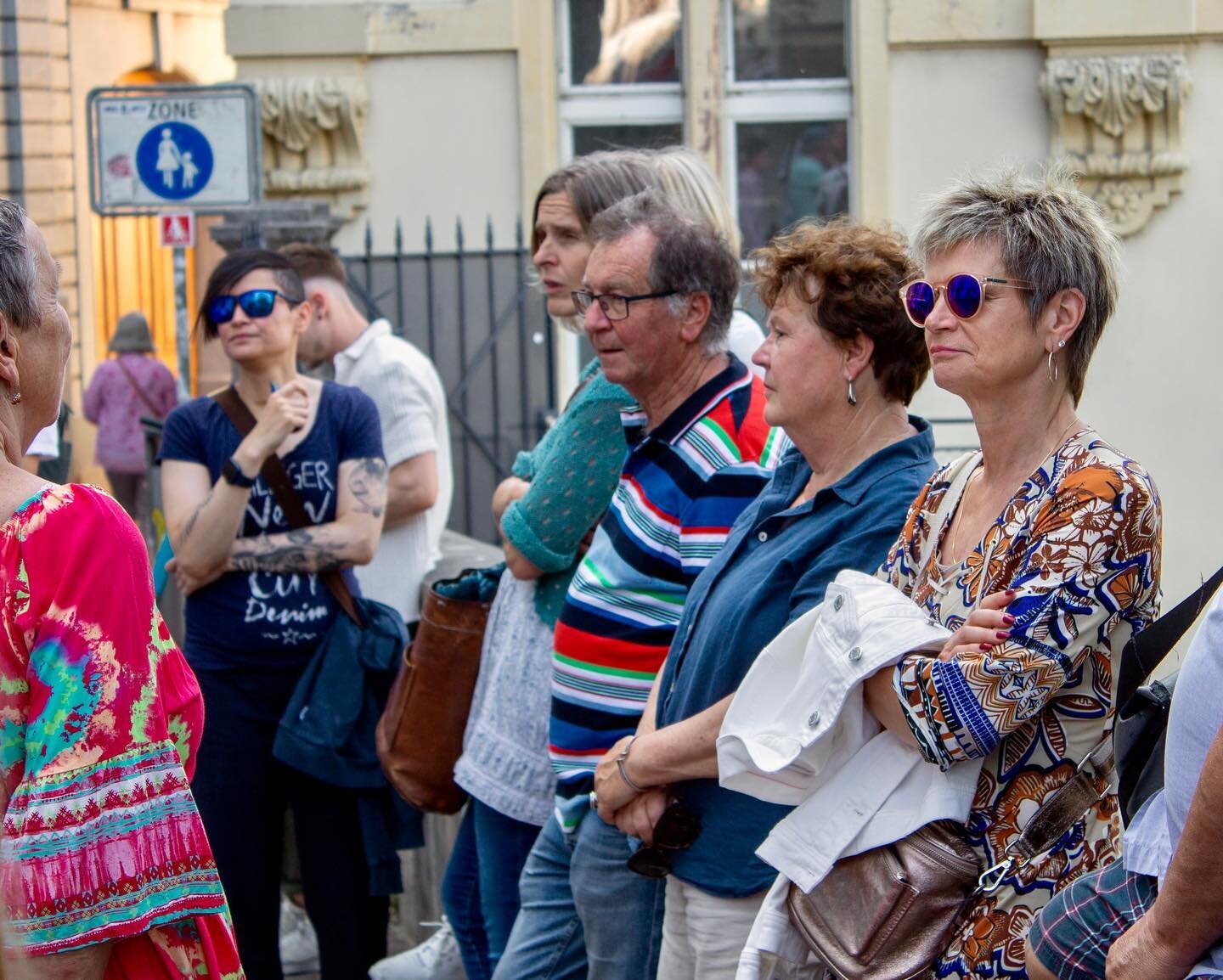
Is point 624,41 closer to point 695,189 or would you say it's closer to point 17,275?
point 695,189

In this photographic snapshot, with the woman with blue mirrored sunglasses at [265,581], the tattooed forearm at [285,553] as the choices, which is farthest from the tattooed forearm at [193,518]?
the tattooed forearm at [285,553]

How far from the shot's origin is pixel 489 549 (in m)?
5.67

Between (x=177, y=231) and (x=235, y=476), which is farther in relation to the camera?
(x=177, y=231)

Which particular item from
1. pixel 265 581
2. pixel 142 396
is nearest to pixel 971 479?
pixel 265 581

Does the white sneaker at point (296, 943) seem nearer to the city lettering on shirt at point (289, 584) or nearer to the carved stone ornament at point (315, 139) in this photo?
the city lettering on shirt at point (289, 584)

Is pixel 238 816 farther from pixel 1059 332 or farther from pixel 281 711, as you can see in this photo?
pixel 1059 332

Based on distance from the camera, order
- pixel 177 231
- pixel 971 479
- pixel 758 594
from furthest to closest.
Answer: pixel 177 231 < pixel 758 594 < pixel 971 479

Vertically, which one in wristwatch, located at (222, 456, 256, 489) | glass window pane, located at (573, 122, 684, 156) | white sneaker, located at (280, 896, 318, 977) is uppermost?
glass window pane, located at (573, 122, 684, 156)

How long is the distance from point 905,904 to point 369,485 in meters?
2.17

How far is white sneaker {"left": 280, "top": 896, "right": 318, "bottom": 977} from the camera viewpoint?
187 inches

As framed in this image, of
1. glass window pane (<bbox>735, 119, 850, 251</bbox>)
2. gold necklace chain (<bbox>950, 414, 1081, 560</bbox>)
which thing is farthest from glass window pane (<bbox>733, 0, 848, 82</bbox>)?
gold necklace chain (<bbox>950, 414, 1081, 560</bbox>)

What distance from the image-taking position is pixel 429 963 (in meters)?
4.30

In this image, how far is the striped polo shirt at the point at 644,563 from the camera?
3.08 metres

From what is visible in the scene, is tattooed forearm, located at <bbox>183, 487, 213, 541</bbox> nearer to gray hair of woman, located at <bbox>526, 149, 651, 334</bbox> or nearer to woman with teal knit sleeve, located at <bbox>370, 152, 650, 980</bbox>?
woman with teal knit sleeve, located at <bbox>370, 152, 650, 980</bbox>
